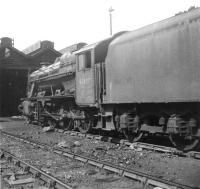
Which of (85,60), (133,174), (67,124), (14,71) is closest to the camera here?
(133,174)

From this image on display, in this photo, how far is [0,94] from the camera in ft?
110

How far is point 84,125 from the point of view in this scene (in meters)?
14.0

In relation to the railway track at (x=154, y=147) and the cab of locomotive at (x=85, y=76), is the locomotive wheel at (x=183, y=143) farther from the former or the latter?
the cab of locomotive at (x=85, y=76)

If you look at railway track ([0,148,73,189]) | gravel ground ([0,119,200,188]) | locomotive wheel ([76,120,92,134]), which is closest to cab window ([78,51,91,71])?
locomotive wheel ([76,120,92,134])

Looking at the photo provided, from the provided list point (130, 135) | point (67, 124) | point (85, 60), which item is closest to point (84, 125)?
point (67, 124)

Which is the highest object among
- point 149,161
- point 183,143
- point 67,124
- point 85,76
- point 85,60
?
point 85,60

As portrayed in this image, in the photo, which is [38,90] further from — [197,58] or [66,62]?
[197,58]

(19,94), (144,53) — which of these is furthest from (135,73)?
(19,94)

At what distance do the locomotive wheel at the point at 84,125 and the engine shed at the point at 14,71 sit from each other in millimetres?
18815

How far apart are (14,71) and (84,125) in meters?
→ 21.7

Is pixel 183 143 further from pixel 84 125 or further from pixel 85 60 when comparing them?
pixel 84 125

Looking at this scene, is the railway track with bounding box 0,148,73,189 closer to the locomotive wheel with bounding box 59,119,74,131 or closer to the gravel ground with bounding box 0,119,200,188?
the gravel ground with bounding box 0,119,200,188

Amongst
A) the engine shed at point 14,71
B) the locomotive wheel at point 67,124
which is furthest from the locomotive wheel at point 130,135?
the engine shed at point 14,71

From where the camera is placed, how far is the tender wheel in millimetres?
13441
